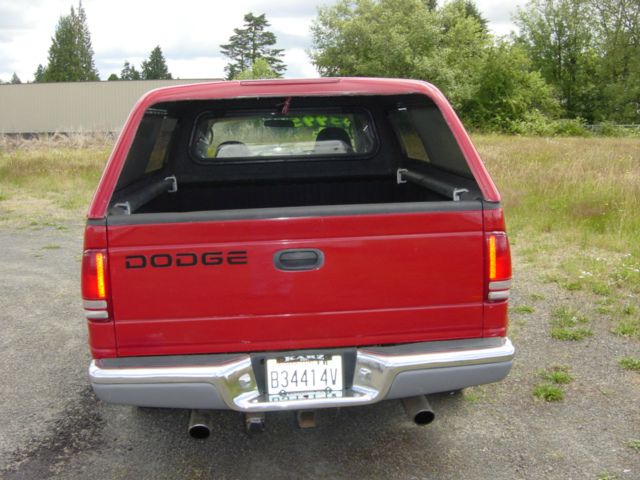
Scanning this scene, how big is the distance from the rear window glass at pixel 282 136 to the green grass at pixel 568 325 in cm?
203

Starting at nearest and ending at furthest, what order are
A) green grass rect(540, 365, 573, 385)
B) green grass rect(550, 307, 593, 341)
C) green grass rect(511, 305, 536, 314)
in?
1. green grass rect(540, 365, 573, 385)
2. green grass rect(550, 307, 593, 341)
3. green grass rect(511, 305, 536, 314)

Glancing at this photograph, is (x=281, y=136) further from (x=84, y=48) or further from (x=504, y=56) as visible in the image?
(x=84, y=48)

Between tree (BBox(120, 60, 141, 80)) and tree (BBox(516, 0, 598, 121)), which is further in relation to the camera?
tree (BBox(120, 60, 141, 80))

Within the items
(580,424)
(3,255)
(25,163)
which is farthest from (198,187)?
(25,163)

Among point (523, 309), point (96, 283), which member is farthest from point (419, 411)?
point (523, 309)

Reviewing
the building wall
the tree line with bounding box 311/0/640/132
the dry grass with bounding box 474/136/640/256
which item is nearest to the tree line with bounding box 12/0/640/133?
the tree line with bounding box 311/0/640/132

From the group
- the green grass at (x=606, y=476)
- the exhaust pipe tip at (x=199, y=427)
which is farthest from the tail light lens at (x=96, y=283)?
the green grass at (x=606, y=476)

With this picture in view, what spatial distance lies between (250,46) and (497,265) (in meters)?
95.4

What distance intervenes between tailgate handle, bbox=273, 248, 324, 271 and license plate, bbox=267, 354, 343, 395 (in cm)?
40

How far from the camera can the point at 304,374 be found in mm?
2805

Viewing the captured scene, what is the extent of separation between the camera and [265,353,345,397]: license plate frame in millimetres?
2795

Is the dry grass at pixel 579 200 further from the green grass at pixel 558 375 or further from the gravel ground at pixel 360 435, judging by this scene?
the gravel ground at pixel 360 435

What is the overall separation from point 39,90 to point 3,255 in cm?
4692

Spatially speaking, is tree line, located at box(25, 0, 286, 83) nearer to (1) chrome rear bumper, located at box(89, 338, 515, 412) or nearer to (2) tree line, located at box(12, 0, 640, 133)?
(2) tree line, located at box(12, 0, 640, 133)
